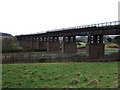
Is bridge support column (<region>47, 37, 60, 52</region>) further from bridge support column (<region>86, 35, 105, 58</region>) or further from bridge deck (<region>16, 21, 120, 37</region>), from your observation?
bridge support column (<region>86, 35, 105, 58</region>)

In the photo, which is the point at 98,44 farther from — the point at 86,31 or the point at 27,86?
the point at 27,86

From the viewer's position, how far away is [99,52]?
56.3m

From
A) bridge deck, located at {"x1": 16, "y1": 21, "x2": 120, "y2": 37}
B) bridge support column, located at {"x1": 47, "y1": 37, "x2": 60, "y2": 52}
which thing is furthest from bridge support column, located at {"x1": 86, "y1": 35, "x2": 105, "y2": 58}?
bridge support column, located at {"x1": 47, "y1": 37, "x2": 60, "y2": 52}

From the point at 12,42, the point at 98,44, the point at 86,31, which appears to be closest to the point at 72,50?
the point at 86,31

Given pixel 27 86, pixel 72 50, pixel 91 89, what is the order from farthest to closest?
pixel 72 50 < pixel 27 86 < pixel 91 89

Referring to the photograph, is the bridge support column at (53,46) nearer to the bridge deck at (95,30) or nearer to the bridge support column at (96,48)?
the bridge deck at (95,30)

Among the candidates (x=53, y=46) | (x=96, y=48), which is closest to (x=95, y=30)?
(x=96, y=48)

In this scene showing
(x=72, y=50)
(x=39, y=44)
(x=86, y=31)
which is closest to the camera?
(x=86, y=31)

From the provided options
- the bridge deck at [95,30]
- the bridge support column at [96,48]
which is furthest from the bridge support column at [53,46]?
the bridge support column at [96,48]

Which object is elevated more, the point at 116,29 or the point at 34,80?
the point at 116,29

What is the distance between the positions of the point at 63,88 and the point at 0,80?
21.0 ft

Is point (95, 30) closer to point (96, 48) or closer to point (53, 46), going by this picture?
point (96, 48)

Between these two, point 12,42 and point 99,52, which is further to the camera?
point 12,42

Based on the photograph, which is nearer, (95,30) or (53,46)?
(95,30)
